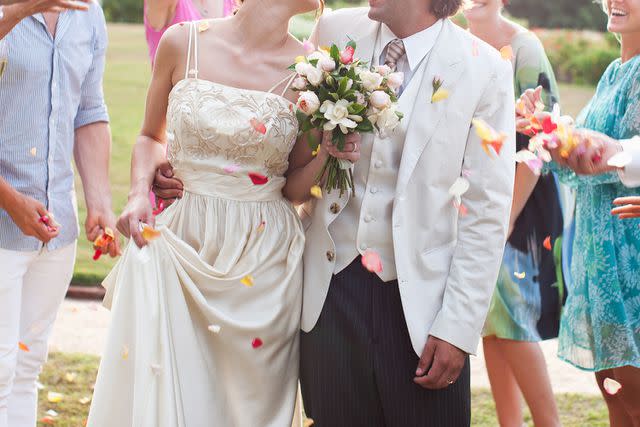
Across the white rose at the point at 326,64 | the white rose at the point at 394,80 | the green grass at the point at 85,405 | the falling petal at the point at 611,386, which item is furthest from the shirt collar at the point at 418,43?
the green grass at the point at 85,405

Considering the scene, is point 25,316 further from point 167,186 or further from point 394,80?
point 394,80

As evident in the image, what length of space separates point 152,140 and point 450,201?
3.89ft

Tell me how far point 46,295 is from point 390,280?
165cm

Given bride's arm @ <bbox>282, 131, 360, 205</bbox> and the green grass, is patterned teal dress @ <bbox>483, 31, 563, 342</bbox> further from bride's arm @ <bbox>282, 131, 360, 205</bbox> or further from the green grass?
bride's arm @ <bbox>282, 131, 360, 205</bbox>

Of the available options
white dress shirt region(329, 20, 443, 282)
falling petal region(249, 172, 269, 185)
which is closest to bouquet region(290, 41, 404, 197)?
white dress shirt region(329, 20, 443, 282)

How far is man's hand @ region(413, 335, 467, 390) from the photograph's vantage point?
3.39m

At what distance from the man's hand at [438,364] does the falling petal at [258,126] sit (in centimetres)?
91

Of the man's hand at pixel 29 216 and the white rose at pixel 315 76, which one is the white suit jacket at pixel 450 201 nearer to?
the white rose at pixel 315 76

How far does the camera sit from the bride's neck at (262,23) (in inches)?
145

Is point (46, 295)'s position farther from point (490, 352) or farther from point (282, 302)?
point (490, 352)

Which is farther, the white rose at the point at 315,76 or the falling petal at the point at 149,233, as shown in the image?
the falling petal at the point at 149,233

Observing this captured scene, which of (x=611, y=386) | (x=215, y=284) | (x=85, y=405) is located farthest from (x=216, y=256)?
(x=85, y=405)

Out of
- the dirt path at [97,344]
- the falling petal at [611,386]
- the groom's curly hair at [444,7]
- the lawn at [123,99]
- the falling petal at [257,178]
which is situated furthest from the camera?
the lawn at [123,99]

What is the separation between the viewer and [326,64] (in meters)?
3.27
